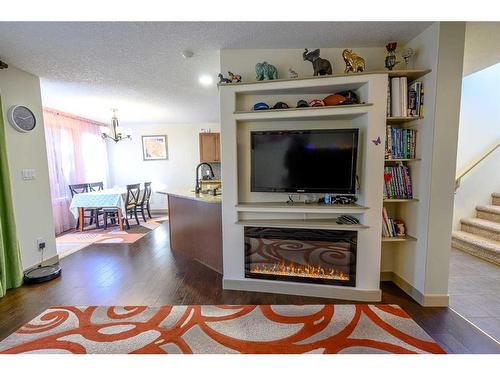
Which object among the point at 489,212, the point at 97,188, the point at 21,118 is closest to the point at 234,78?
the point at 21,118

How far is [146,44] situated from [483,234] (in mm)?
4690

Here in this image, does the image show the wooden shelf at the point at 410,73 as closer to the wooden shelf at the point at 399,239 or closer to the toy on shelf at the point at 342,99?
the toy on shelf at the point at 342,99

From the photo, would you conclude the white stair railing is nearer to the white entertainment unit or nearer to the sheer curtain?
the white entertainment unit

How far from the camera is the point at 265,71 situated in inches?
81.5

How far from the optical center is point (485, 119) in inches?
136

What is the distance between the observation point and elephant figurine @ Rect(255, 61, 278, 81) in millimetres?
2068

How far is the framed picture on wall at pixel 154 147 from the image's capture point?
5977mm

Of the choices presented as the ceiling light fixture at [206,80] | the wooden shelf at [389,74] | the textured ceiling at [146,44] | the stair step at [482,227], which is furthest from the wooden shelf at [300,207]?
the stair step at [482,227]

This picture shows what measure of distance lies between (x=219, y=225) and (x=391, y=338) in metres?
1.78

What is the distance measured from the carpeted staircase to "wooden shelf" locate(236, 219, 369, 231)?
2.14 m

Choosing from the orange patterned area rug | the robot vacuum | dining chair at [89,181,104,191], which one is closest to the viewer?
the orange patterned area rug

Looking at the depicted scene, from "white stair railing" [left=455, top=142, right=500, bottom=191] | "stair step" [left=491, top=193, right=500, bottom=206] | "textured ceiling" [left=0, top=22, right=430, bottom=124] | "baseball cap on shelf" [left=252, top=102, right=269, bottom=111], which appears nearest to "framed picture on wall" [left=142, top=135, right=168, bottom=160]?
"textured ceiling" [left=0, top=22, right=430, bottom=124]

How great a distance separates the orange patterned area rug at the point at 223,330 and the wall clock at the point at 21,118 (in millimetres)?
2002
